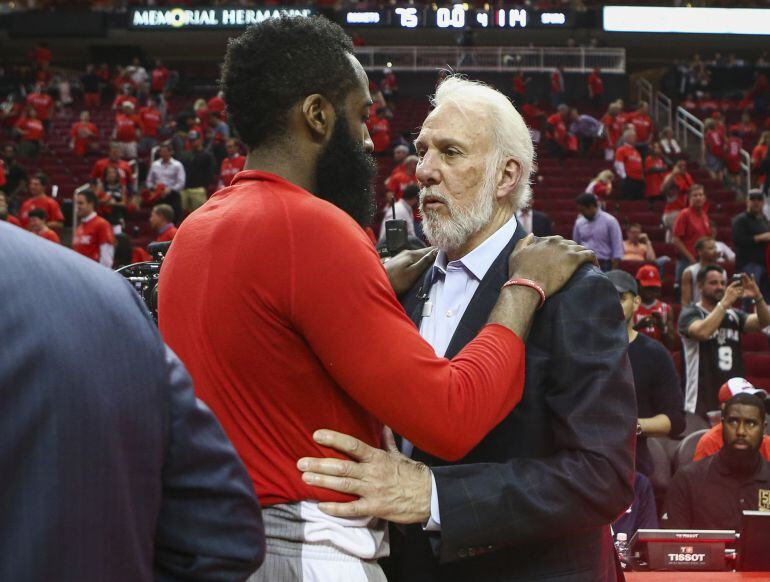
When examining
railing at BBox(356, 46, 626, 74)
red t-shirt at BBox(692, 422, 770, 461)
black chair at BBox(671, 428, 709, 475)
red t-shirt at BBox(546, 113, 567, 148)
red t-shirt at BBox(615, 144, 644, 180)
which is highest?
railing at BBox(356, 46, 626, 74)

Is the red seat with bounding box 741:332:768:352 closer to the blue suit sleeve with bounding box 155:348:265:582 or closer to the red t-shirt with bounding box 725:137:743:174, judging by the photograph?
the red t-shirt with bounding box 725:137:743:174

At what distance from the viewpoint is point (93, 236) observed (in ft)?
32.6

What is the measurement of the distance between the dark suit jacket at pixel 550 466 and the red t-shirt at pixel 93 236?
8.32 m

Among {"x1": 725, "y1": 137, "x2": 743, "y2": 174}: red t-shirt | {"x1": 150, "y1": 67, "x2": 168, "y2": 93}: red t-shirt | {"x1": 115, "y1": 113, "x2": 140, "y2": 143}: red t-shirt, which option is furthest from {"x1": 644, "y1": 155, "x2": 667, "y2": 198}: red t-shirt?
{"x1": 150, "y1": 67, "x2": 168, "y2": 93}: red t-shirt

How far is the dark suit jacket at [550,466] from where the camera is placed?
186 cm

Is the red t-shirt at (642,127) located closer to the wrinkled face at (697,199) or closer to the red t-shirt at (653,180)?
the red t-shirt at (653,180)

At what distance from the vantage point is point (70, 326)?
0.88 meters

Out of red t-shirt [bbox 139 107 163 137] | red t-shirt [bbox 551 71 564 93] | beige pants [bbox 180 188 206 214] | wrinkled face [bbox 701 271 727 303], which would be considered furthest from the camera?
red t-shirt [bbox 551 71 564 93]

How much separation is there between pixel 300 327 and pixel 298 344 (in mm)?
37

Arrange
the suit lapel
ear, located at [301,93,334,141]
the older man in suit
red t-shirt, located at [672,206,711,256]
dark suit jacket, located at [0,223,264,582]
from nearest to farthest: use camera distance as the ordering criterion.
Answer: dark suit jacket, located at [0,223,264,582], ear, located at [301,93,334,141], the older man in suit, the suit lapel, red t-shirt, located at [672,206,711,256]

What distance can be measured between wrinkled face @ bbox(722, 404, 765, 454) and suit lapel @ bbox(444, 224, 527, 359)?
135 inches

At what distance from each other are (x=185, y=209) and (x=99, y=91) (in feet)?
37.5

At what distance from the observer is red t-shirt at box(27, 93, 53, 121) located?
18.7m

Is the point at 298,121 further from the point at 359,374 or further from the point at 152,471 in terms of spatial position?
the point at 152,471
